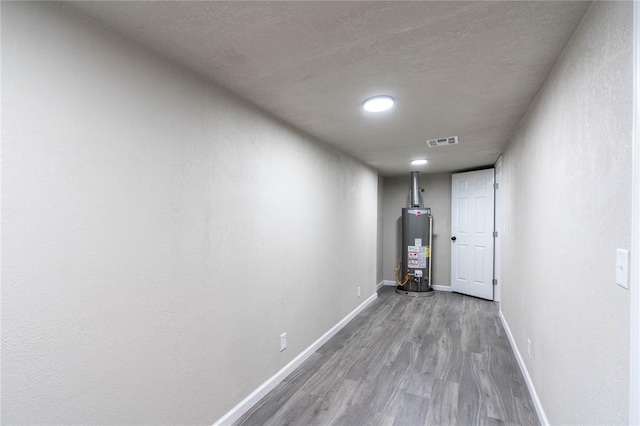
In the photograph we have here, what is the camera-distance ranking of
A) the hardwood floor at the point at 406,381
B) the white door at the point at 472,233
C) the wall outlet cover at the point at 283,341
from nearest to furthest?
the hardwood floor at the point at 406,381, the wall outlet cover at the point at 283,341, the white door at the point at 472,233

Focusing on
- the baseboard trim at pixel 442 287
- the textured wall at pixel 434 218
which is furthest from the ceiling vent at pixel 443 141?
the baseboard trim at pixel 442 287

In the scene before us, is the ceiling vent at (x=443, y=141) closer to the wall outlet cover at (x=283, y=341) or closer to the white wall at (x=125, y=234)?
the white wall at (x=125, y=234)

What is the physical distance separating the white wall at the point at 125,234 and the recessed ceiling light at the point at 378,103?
75 cm

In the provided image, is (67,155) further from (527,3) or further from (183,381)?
(527,3)

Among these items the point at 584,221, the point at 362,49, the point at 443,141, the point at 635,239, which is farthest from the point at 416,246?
the point at 635,239

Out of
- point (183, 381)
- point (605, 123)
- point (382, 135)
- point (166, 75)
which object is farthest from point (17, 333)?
point (382, 135)

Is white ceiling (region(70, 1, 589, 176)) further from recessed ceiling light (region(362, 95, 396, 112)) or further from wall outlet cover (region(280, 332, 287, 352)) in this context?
wall outlet cover (region(280, 332, 287, 352))

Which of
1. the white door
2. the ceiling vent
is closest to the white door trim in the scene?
the ceiling vent

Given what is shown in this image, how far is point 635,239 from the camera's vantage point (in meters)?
0.80

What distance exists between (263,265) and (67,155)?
4.36ft

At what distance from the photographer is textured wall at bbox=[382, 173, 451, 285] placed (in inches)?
207

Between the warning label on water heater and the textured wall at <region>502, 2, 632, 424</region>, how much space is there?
2.91 meters

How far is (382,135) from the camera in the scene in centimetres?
277

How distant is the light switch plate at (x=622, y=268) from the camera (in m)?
0.85
